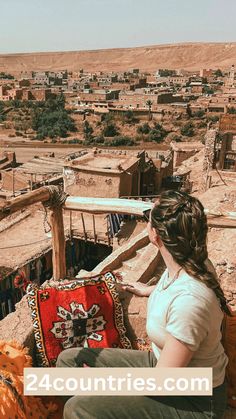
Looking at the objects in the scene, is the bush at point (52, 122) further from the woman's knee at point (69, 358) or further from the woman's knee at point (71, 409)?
the woman's knee at point (71, 409)

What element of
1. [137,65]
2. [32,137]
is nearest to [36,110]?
[32,137]

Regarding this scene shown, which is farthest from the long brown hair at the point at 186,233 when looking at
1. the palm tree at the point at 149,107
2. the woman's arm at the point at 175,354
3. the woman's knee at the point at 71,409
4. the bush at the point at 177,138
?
the palm tree at the point at 149,107

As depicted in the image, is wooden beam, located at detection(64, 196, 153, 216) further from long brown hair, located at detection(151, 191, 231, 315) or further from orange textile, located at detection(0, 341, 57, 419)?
long brown hair, located at detection(151, 191, 231, 315)

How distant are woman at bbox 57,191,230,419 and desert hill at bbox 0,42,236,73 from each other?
9914cm

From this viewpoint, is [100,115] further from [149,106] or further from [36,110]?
[36,110]

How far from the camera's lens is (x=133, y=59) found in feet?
374

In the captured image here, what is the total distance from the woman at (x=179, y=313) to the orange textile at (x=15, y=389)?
34 cm

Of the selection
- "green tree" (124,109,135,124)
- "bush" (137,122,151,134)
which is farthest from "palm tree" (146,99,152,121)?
"bush" (137,122,151,134)

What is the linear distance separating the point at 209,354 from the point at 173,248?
1.56 feet

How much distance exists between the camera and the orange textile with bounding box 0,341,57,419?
6.54 feet

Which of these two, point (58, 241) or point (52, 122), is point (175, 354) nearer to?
point (58, 241)

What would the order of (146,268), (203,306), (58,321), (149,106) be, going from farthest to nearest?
(149,106) → (146,268) → (58,321) → (203,306)

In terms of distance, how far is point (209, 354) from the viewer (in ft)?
5.79

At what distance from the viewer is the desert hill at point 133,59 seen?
104 meters
